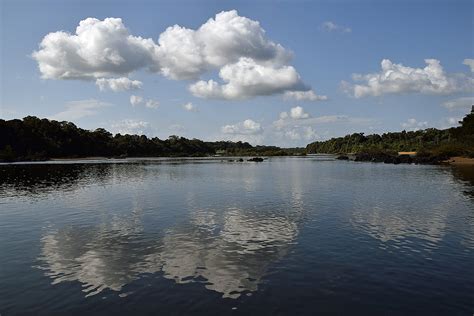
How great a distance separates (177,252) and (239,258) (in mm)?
4288

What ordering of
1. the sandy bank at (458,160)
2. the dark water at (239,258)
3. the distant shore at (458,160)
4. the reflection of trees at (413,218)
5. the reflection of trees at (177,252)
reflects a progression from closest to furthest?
the dark water at (239,258) < the reflection of trees at (177,252) < the reflection of trees at (413,218) < the distant shore at (458,160) < the sandy bank at (458,160)

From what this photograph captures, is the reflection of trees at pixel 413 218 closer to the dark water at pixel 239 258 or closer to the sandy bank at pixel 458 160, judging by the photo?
the dark water at pixel 239 258

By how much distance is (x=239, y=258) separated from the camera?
22.8m

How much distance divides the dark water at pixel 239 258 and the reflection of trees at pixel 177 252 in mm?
83

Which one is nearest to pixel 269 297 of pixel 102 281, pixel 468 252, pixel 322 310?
pixel 322 310

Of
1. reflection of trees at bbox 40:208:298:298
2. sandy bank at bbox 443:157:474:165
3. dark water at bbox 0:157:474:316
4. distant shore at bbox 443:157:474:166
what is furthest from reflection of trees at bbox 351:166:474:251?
sandy bank at bbox 443:157:474:165

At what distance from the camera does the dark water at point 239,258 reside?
647 inches

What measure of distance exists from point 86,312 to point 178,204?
2891 centimetres

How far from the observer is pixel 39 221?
115ft

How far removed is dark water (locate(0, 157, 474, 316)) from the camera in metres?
16.4

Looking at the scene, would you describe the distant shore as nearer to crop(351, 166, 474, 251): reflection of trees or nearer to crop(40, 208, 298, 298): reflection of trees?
crop(351, 166, 474, 251): reflection of trees

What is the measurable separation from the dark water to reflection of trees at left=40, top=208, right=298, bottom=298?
3.3 inches

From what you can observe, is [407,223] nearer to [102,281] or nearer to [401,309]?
[401,309]

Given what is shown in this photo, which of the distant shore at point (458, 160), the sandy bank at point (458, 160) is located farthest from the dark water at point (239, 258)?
the sandy bank at point (458, 160)
